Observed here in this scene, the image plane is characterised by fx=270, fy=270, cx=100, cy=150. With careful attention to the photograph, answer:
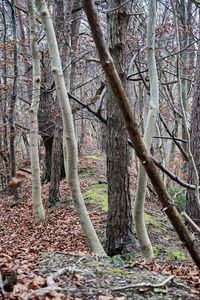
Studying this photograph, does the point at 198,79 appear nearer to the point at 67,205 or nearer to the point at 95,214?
the point at 95,214

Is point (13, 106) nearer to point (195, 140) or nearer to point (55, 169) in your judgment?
point (55, 169)

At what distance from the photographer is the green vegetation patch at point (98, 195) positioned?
7.94m

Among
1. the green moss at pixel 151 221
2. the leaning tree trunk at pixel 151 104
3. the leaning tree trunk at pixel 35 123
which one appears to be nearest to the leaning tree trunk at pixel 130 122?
the leaning tree trunk at pixel 151 104

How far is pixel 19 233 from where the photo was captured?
282 inches

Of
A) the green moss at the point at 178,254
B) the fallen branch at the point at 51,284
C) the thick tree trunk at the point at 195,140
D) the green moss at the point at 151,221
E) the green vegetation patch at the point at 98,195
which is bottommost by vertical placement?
the green moss at the point at 178,254

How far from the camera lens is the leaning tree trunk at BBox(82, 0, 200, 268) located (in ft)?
6.56

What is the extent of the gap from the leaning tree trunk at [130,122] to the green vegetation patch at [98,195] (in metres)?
4.99

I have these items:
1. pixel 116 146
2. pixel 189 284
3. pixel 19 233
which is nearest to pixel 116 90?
pixel 189 284

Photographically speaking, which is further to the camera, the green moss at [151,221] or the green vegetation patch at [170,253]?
the green moss at [151,221]

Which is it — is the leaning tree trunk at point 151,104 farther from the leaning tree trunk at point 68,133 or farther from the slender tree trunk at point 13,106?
the slender tree trunk at point 13,106

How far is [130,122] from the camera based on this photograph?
221 centimetres

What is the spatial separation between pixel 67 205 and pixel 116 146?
14.8ft

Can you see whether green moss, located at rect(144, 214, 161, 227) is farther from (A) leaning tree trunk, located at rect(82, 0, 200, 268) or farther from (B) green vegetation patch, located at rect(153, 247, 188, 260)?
(A) leaning tree trunk, located at rect(82, 0, 200, 268)

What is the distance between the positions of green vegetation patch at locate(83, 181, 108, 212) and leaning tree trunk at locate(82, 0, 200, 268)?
4.99 metres
